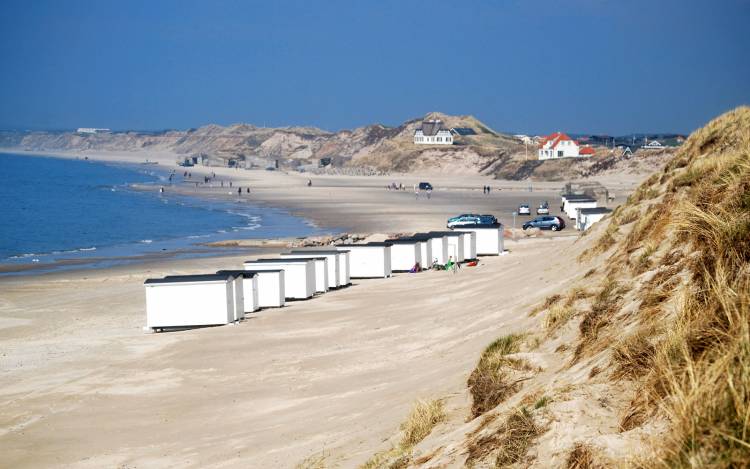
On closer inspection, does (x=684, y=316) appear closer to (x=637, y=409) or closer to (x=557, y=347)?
(x=637, y=409)

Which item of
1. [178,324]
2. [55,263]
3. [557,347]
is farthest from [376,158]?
[557,347]

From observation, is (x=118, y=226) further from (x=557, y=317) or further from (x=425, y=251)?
(x=557, y=317)

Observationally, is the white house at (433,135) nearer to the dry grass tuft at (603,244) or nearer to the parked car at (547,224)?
the parked car at (547,224)

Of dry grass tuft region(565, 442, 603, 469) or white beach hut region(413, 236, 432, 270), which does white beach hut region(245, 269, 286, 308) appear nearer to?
white beach hut region(413, 236, 432, 270)

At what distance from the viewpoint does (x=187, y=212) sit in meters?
79.1

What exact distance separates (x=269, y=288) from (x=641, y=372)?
1989 cm

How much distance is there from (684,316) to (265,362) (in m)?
12.5

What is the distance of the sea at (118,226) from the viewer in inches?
1960

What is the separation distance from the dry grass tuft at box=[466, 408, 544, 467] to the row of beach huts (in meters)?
16.8

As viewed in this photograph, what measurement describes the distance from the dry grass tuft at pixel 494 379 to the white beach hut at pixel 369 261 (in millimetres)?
21390

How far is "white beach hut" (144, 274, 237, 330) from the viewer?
2442cm

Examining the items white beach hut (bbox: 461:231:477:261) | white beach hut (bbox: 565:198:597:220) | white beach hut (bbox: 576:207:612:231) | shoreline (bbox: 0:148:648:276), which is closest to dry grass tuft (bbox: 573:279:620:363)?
white beach hut (bbox: 461:231:477:261)

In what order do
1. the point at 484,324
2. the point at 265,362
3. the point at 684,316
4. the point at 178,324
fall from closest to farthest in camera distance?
A: the point at 684,316 → the point at 484,324 → the point at 265,362 → the point at 178,324

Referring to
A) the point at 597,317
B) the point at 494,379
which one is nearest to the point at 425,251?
the point at 597,317
